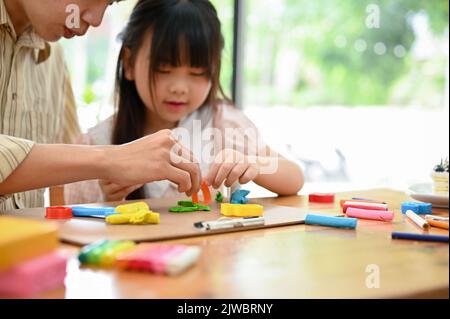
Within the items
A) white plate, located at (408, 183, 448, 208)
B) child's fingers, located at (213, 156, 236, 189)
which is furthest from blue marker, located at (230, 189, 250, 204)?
white plate, located at (408, 183, 448, 208)

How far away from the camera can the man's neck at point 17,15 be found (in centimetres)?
125

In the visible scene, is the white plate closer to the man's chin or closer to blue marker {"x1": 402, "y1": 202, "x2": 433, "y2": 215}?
blue marker {"x1": 402, "y1": 202, "x2": 433, "y2": 215}

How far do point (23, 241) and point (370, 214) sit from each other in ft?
1.77

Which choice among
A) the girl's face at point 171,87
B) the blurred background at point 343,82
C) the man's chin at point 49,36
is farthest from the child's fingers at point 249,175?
the blurred background at point 343,82

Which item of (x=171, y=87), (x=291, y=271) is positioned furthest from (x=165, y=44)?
(x=291, y=271)

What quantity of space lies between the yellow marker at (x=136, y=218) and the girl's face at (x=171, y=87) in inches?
23.1

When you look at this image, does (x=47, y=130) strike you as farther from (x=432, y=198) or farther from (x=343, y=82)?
(x=343, y=82)

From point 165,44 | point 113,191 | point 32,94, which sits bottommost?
point 113,191

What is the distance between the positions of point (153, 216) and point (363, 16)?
2.44 meters

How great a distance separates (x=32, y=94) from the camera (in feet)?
4.62

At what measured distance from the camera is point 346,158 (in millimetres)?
3086
